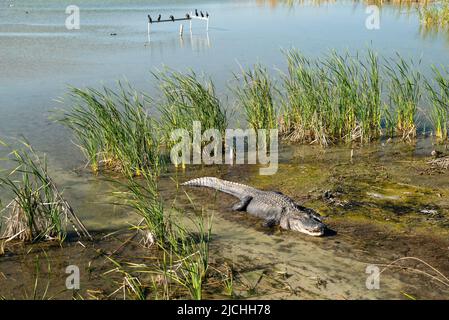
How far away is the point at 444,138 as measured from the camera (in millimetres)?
8656

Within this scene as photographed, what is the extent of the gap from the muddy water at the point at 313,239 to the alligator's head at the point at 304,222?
7 centimetres

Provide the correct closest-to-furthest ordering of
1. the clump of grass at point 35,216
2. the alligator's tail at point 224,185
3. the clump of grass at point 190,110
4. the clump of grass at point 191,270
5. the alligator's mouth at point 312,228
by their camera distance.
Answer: the clump of grass at point 191,270 → the clump of grass at point 35,216 → the alligator's mouth at point 312,228 → the alligator's tail at point 224,185 → the clump of grass at point 190,110

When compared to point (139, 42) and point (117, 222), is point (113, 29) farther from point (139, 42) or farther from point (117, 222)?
point (117, 222)

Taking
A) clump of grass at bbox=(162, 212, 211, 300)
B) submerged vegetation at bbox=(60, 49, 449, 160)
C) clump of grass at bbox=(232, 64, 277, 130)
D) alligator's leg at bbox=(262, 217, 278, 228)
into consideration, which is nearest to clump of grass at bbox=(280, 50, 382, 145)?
submerged vegetation at bbox=(60, 49, 449, 160)

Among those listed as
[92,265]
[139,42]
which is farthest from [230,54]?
[92,265]

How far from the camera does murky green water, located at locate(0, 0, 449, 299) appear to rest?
4.86 meters

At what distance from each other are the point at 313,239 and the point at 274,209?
623 mm

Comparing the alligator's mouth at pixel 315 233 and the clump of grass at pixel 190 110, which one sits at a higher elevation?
the clump of grass at pixel 190 110

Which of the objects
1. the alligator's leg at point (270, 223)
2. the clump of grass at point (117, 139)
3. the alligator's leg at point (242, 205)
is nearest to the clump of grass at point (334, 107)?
the clump of grass at point (117, 139)

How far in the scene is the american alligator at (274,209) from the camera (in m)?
5.52

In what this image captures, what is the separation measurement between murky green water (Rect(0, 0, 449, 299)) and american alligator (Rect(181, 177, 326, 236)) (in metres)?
0.12

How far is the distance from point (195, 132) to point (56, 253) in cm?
330

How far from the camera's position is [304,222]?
5.52m

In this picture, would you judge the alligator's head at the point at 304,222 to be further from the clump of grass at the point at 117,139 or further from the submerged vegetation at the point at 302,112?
the submerged vegetation at the point at 302,112
